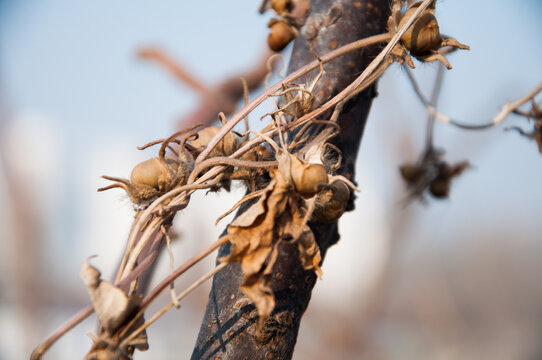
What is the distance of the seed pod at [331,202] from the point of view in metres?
0.41

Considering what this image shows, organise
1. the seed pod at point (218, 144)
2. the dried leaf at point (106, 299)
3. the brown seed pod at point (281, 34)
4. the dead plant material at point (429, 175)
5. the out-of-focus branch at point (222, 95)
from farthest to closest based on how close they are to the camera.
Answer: the out-of-focus branch at point (222, 95)
the dead plant material at point (429, 175)
the brown seed pod at point (281, 34)
the seed pod at point (218, 144)
the dried leaf at point (106, 299)

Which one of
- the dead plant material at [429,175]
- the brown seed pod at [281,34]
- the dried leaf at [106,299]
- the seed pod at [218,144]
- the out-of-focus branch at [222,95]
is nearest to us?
the dried leaf at [106,299]

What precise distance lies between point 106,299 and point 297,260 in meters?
0.23

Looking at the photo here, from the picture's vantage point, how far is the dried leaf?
13.1 inches

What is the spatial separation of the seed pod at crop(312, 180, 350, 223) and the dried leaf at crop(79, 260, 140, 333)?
0.57ft

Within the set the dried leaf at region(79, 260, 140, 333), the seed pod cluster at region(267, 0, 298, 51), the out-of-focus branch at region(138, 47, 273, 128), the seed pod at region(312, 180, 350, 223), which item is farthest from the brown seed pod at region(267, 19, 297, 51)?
the out-of-focus branch at region(138, 47, 273, 128)

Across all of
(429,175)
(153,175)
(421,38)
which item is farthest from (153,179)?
(429,175)

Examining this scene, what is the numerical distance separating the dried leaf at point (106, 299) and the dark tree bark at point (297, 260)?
16 centimetres

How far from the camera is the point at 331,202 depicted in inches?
16.4

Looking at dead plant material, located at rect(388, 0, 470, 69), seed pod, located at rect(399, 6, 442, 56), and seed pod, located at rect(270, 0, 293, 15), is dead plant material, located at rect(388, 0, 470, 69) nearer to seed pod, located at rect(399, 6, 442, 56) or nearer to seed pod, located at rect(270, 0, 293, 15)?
seed pod, located at rect(399, 6, 442, 56)

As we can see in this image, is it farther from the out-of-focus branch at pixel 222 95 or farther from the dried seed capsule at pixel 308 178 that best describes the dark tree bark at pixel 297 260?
the out-of-focus branch at pixel 222 95

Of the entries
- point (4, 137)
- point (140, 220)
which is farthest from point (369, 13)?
point (4, 137)

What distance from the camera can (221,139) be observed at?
0.44 metres

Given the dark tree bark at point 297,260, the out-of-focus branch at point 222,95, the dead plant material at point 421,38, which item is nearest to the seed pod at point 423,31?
the dead plant material at point 421,38
